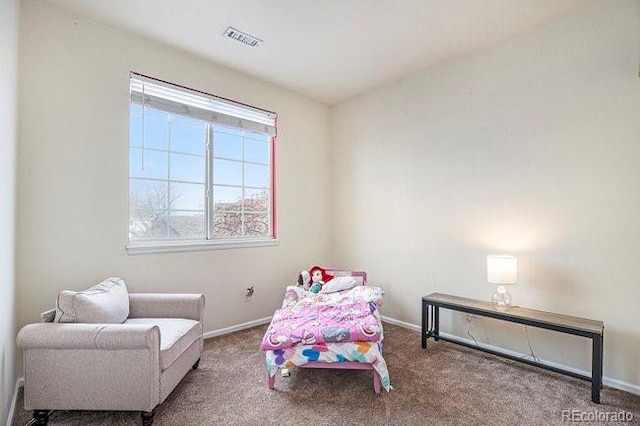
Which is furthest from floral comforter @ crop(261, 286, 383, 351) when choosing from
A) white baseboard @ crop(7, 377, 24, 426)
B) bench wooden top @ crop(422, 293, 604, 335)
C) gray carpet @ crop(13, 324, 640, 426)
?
white baseboard @ crop(7, 377, 24, 426)

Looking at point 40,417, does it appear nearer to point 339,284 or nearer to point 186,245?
point 186,245

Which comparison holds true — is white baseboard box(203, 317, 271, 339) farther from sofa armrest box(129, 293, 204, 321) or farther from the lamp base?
the lamp base

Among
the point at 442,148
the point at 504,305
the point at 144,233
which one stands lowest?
the point at 504,305

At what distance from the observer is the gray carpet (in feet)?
6.16

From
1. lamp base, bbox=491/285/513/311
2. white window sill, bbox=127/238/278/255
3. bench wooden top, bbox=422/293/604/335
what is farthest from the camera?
white window sill, bbox=127/238/278/255

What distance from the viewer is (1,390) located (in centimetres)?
163

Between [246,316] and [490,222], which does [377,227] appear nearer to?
[490,222]

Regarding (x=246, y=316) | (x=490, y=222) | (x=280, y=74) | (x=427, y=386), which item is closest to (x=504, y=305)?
(x=490, y=222)

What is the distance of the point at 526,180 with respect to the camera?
8.71 ft

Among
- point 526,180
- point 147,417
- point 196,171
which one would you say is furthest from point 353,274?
point 147,417

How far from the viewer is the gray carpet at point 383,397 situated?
73.9 inches

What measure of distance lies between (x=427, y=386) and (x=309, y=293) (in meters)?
1.39

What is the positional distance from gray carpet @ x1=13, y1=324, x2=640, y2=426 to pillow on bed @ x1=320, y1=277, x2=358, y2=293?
0.84m

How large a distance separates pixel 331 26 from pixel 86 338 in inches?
109
